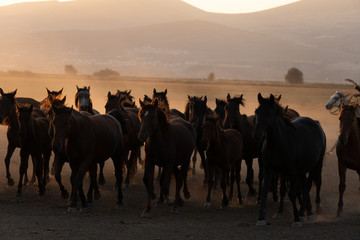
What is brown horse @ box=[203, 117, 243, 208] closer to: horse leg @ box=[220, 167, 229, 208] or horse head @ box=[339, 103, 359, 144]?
horse leg @ box=[220, 167, 229, 208]

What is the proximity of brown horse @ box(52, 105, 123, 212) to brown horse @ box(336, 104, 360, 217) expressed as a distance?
14.3ft

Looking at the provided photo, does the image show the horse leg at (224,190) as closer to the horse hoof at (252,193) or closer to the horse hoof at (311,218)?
the horse hoof at (252,193)

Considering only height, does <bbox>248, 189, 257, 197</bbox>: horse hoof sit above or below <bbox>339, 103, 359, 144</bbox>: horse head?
below

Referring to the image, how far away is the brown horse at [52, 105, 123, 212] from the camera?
10.2 meters

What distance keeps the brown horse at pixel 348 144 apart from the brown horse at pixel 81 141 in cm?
435

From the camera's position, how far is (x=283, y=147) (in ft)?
32.9

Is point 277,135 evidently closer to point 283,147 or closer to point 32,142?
point 283,147

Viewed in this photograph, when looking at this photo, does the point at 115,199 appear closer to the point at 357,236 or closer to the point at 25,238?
the point at 25,238

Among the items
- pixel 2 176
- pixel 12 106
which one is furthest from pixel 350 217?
pixel 2 176

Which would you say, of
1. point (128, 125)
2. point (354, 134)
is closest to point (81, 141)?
point (128, 125)

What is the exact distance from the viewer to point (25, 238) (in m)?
8.47

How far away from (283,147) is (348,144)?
2.18 metres

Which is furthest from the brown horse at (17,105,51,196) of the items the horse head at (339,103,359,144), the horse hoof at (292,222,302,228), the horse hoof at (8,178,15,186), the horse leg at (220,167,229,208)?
the horse head at (339,103,359,144)

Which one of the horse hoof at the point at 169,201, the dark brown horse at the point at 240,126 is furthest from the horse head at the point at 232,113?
the horse hoof at the point at 169,201
